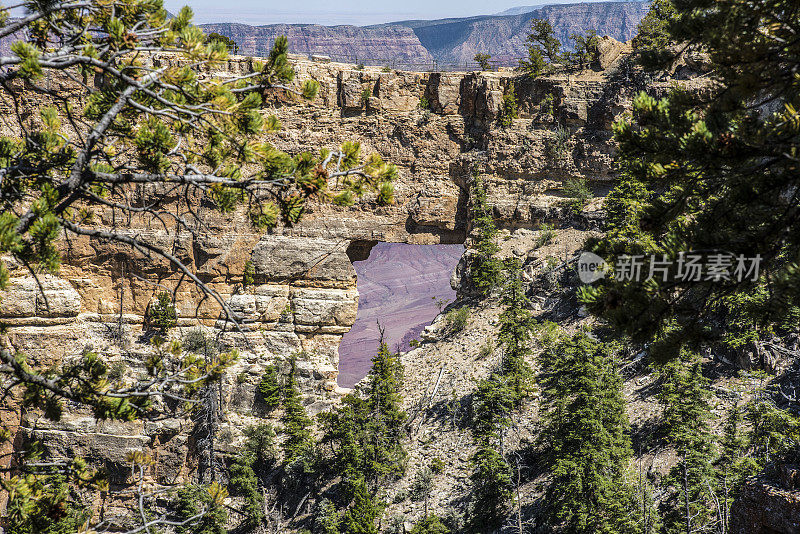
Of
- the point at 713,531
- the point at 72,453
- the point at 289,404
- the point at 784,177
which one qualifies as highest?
the point at 784,177

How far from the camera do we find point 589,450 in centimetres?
1808

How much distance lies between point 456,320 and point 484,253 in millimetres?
4166

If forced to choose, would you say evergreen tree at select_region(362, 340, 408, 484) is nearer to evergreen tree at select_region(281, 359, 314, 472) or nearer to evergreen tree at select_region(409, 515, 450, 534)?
evergreen tree at select_region(281, 359, 314, 472)

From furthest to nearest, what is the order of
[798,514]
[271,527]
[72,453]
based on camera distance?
[72,453] < [271,527] < [798,514]

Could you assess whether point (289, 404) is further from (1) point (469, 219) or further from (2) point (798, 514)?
(2) point (798, 514)

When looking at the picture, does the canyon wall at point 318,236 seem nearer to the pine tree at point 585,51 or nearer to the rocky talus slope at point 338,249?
the rocky talus slope at point 338,249

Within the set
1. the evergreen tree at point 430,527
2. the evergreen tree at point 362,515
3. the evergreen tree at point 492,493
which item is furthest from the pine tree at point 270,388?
the evergreen tree at point 492,493

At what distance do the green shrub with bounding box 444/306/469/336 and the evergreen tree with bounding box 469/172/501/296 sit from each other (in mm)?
1689

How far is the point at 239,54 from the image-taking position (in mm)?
34594

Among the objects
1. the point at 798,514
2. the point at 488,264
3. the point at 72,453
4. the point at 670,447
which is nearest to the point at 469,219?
the point at 488,264

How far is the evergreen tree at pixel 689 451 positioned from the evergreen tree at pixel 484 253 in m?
14.8

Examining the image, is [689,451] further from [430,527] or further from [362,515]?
[362,515]

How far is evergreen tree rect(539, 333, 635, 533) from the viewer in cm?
1709

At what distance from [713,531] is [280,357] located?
23.9m
